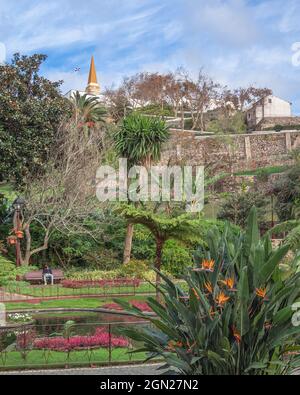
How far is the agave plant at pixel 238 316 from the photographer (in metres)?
5.10

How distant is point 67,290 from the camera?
837 inches

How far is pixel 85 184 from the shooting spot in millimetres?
26500

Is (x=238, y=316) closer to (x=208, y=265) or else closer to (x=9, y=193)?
(x=208, y=265)

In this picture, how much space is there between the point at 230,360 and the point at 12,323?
32.4 feet

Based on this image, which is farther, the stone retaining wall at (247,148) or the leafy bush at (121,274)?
the stone retaining wall at (247,148)

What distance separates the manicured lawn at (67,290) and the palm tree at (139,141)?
16.6 ft

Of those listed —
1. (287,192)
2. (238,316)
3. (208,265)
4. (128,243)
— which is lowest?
(128,243)

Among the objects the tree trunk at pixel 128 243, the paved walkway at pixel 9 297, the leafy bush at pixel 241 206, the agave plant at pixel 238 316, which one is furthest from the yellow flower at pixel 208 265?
the leafy bush at pixel 241 206

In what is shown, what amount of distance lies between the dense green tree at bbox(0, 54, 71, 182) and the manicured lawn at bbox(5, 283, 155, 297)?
18.2 feet

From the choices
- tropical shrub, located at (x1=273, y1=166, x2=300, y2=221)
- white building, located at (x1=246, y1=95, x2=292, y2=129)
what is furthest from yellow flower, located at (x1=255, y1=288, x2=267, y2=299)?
white building, located at (x1=246, y1=95, x2=292, y2=129)

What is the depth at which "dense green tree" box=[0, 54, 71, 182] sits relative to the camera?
23672 mm

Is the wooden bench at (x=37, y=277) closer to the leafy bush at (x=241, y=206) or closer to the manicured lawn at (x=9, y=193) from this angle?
the manicured lawn at (x=9, y=193)

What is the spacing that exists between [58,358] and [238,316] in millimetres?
6354

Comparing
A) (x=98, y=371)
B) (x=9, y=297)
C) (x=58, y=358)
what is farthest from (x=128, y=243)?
(x=98, y=371)
